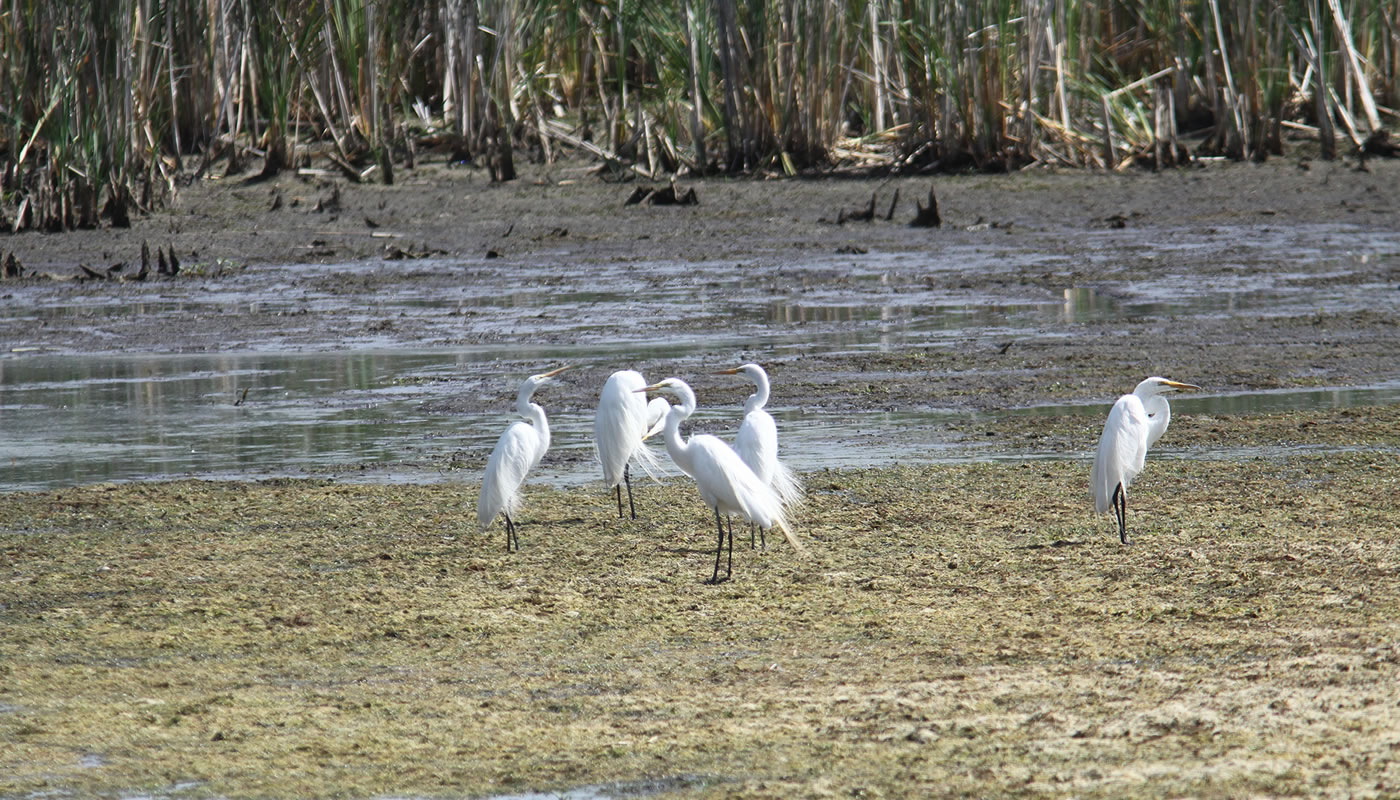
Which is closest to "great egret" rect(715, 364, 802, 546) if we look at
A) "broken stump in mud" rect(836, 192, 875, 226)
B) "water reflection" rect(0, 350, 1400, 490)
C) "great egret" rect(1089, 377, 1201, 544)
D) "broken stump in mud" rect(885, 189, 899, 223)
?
"water reflection" rect(0, 350, 1400, 490)

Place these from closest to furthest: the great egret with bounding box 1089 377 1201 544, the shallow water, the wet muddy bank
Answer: the great egret with bounding box 1089 377 1201 544
the shallow water
the wet muddy bank

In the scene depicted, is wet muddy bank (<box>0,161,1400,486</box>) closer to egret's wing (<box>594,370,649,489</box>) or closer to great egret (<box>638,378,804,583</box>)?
egret's wing (<box>594,370,649,489</box>)

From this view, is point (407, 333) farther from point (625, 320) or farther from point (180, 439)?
point (180, 439)

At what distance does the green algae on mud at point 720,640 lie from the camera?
4129 millimetres

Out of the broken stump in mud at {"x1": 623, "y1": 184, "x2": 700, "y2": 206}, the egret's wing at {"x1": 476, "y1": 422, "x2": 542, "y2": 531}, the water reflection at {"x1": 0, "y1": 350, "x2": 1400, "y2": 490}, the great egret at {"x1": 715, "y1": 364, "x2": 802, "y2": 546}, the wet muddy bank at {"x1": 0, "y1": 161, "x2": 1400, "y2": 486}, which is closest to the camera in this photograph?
the egret's wing at {"x1": 476, "y1": 422, "x2": 542, "y2": 531}

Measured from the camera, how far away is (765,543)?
23.1 ft

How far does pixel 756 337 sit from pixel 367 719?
7484 millimetres

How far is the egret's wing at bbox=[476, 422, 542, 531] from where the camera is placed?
677cm

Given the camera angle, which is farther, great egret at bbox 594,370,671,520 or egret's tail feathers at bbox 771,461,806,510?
great egret at bbox 594,370,671,520

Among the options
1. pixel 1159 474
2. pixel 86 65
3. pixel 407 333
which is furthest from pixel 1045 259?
pixel 86 65

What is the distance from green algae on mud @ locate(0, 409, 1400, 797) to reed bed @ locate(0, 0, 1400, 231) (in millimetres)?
10601

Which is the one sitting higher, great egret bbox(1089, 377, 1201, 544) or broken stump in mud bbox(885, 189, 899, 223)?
broken stump in mud bbox(885, 189, 899, 223)

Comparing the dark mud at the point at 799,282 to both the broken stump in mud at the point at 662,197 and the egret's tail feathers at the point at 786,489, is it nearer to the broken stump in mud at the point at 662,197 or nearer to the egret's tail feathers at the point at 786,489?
the broken stump in mud at the point at 662,197

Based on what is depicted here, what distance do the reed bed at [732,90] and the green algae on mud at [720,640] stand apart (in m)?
10.6
